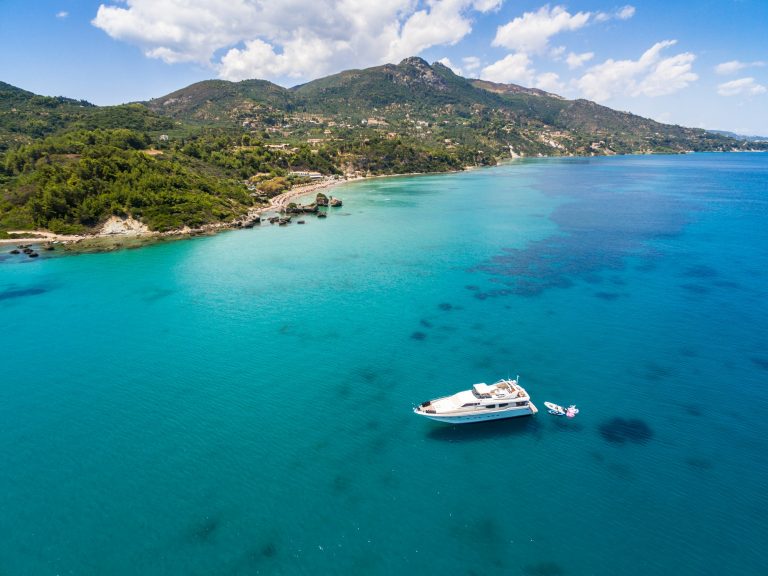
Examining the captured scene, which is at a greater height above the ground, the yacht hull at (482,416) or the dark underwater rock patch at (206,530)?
the yacht hull at (482,416)

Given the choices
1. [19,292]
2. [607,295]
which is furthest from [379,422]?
[19,292]

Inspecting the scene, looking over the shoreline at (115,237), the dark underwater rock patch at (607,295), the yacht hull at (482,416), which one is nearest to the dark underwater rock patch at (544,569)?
the yacht hull at (482,416)

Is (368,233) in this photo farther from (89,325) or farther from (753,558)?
(753,558)

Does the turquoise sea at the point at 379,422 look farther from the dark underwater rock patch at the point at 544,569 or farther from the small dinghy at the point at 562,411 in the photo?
the small dinghy at the point at 562,411

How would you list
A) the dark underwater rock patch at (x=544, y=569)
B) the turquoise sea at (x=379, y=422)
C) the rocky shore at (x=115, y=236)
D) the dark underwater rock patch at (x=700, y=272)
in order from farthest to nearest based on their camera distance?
the rocky shore at (x=115, y=236)
the dark underwater rock patch at (x=700, y=272)
the turquoise sea at (x=379, y=422)
the dark underwater rock patch at (x=544, y=569)

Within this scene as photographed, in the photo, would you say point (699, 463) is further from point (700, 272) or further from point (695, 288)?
point (700, 272)

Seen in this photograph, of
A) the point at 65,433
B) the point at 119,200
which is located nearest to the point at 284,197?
the point at 119,200

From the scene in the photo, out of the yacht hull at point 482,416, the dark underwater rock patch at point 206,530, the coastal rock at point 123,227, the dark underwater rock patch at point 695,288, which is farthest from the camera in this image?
the coastal rock at point 123,227
